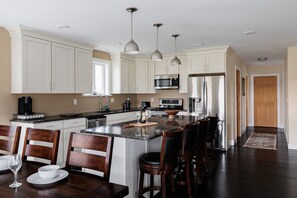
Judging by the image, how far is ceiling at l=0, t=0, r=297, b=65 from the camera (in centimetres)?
278

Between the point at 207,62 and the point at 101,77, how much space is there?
2766 mm

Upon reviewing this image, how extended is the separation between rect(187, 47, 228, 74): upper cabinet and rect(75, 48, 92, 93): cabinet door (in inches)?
98.7

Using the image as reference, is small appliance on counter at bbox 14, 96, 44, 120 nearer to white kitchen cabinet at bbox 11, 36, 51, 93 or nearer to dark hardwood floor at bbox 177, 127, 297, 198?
white kitchen cabinet at bbox 11, 36, 51, 93

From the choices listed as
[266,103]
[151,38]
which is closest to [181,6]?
[151,38]

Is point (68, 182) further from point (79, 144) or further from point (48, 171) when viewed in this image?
point (79, 144)

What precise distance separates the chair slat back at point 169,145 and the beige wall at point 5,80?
9.61 ft

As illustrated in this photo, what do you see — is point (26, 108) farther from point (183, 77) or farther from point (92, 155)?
point (183, 77)

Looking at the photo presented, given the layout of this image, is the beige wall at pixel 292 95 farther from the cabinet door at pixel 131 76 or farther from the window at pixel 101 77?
the window at pixel 101 77

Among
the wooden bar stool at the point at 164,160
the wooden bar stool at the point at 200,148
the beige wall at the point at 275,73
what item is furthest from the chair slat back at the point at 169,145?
the beige wall at the point at 275,73

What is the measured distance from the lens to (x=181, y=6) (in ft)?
9.36

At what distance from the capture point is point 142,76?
22.1 ft

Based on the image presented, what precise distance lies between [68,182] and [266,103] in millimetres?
9243

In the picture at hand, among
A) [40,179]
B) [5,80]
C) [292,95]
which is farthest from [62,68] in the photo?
[292,95]

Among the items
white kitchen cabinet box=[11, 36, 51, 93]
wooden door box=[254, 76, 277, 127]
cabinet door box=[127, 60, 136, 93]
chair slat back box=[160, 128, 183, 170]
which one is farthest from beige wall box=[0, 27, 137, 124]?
wooden door box=[254, 76, 277, 127]
